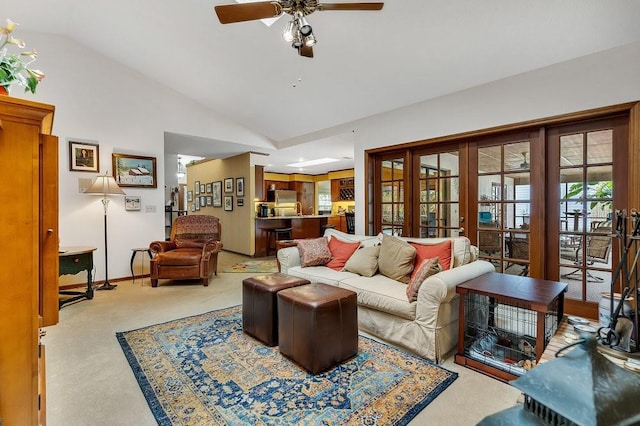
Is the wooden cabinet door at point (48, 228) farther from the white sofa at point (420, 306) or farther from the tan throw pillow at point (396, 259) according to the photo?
the tan throw pillow at point (396, 259)

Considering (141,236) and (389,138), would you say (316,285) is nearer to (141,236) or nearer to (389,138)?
(389,138)

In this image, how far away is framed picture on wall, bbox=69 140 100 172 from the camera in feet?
13.6

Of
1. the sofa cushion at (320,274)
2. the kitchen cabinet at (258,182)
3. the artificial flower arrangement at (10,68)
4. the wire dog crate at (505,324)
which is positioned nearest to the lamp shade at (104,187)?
the sofa cushion at (320,274)

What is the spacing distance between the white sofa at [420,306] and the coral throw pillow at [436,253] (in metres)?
0.05

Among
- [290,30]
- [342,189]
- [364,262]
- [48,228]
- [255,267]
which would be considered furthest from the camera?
[342,189]

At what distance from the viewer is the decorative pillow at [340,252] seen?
3396 millimetres

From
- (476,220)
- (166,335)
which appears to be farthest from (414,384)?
(476,220)

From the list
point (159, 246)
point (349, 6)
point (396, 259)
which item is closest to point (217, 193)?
point (159, 246)

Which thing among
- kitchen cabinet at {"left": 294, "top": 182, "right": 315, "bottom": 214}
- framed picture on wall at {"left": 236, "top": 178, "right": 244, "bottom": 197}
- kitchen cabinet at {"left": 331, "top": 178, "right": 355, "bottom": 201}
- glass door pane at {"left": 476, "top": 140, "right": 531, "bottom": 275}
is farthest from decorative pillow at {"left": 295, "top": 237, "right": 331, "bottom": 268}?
kitchen cabinet at {"left": 294, "top": 182, "right": 315, "bottom": 214}

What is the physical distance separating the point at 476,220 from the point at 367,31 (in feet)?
8.23

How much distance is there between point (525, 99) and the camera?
3.15m

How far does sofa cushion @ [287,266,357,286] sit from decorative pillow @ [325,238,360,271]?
101mm

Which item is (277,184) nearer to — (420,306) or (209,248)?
(209,248)

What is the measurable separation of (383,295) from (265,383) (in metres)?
1.12
